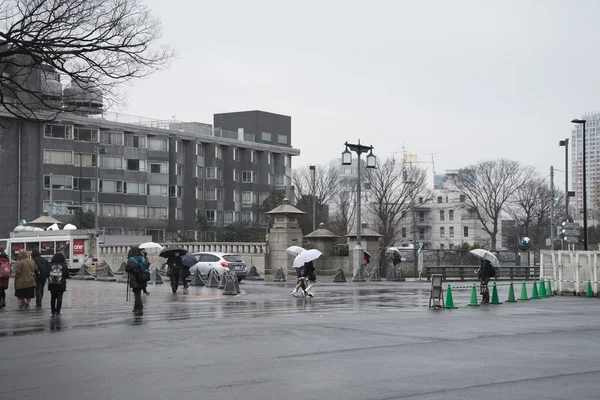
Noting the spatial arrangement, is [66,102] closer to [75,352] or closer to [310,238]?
[75,352]

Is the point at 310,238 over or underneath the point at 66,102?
underneath

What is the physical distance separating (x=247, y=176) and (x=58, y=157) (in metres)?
26.1

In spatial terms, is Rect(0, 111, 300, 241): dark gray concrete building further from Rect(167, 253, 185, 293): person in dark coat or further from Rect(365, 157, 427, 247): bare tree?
Rect(167, 253, 185, 293): person in dark coat

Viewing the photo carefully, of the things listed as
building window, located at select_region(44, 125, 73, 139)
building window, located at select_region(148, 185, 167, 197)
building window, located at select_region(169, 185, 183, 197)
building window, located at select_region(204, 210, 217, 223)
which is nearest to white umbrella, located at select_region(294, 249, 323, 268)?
building window, located at select_region(44, 125, 73, 139)

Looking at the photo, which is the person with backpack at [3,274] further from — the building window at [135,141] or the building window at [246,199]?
the building window at [246,199]

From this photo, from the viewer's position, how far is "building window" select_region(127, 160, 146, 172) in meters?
87.6

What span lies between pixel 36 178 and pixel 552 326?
69864 millimetres

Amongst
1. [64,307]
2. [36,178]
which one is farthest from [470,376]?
[36,178]

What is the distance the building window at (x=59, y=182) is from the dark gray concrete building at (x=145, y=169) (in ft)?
0.33

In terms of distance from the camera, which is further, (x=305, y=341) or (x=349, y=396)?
(x=305, y=341)

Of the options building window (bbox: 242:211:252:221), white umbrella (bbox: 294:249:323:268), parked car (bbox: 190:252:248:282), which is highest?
building window (bbox: 242:211:252:221)

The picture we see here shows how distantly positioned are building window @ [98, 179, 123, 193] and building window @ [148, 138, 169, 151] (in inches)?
209

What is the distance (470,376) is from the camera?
421 inches

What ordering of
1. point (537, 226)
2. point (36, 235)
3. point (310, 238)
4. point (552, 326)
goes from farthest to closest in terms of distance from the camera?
point (537, 226), point (36, 235), point (310, 238), point (552, 326)
